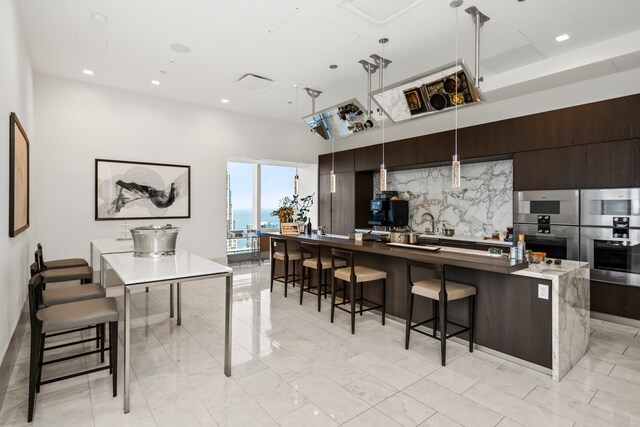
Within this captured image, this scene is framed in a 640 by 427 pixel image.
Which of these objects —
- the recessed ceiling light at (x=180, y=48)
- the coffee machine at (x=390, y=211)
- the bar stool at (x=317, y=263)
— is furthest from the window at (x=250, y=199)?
the recessed ceiling light at (x=180, y=48)

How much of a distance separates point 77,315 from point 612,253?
540 cm

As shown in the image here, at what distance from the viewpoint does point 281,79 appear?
5.35 metres

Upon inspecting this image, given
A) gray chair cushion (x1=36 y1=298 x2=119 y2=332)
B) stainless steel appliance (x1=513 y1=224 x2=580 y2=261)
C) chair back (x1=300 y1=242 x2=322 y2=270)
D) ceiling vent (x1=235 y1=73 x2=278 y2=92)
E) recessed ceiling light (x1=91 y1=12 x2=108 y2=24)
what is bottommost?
gray chair cushion (x1=36 y1=298 x2=119 y2=332)

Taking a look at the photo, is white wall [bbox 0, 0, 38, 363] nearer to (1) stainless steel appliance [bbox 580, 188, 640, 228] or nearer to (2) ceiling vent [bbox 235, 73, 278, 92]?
(2) ceiling vent [bbox 235, 73, 278, 92]

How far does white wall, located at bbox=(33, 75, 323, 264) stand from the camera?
5340 millimetres

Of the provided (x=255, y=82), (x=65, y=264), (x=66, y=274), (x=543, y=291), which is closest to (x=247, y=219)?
(x=255, y=82)

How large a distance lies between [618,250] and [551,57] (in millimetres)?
2555

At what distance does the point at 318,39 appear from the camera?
403cm

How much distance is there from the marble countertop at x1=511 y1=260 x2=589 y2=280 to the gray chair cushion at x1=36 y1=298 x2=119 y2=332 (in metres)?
3.26

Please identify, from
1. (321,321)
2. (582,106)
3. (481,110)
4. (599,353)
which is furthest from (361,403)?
(481,110)

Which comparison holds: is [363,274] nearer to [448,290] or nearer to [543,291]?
[448,290]

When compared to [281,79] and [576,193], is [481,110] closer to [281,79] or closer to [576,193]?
[576,193]

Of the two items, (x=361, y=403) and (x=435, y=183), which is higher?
(x=435, y=183)

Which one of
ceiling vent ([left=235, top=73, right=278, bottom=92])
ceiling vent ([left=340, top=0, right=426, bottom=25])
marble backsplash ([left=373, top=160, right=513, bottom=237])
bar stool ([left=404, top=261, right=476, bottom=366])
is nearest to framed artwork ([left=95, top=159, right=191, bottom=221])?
ceiling vent ([left=235, top=73, right=278, bottom=92])
